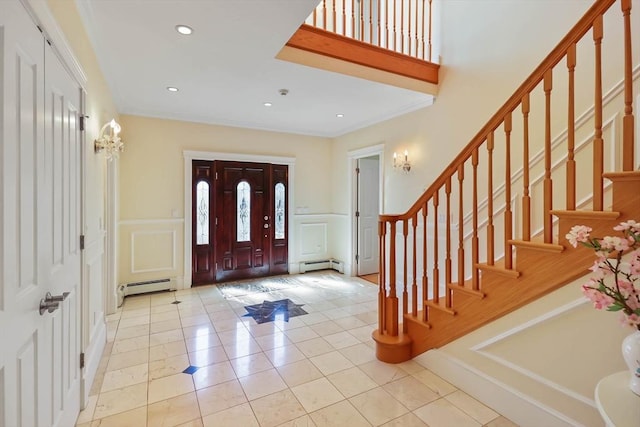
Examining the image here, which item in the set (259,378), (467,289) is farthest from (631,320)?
(259,378)

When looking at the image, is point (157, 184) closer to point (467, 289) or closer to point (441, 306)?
point (441, 306)

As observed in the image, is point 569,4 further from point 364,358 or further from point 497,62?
point 364,358

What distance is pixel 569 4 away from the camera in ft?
8.91

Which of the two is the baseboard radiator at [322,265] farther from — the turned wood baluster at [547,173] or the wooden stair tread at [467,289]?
the turned wood baluster at [547,173]

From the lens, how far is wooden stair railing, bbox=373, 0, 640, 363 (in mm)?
1546

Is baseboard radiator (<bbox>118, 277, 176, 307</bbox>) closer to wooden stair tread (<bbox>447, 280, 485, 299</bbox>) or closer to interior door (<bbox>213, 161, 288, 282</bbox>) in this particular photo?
interior door (<bbox>213, 161, 288, 282</bbox>)

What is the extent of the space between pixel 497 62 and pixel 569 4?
2.21 ft

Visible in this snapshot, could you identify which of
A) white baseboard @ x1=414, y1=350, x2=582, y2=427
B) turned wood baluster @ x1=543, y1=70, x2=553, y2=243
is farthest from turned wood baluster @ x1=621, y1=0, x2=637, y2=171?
white baseboard @ x1=414, y1=350, x2=582, y2=427

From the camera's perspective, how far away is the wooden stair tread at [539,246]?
1.67 meters

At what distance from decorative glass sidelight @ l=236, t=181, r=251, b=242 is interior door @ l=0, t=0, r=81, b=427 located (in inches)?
Answer: 130

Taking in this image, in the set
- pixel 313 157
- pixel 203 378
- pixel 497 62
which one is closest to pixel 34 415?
pixel 203 378

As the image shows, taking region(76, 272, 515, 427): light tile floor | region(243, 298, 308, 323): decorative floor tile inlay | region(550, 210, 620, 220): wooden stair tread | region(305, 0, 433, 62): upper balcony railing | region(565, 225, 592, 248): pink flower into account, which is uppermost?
region(305, 0, 433, 62): upper balcony railing

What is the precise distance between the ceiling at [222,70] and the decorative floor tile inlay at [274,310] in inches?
106

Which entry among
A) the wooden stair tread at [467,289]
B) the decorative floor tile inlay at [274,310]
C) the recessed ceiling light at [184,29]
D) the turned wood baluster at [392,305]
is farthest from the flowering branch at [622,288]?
the decorative floor tile inlay at [274,310]
